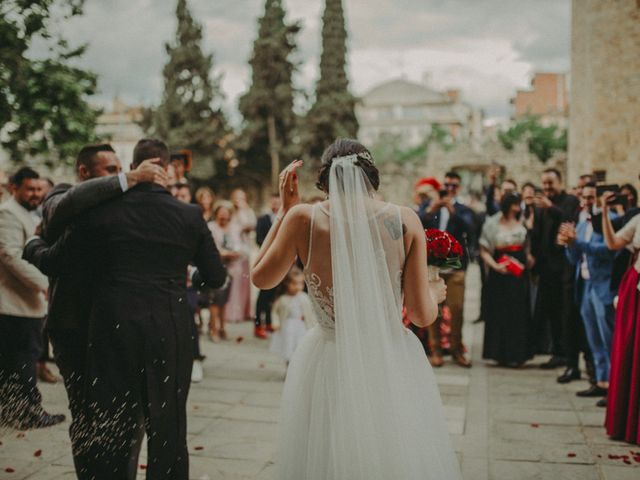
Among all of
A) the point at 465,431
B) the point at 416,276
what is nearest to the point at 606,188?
the point at 465,431

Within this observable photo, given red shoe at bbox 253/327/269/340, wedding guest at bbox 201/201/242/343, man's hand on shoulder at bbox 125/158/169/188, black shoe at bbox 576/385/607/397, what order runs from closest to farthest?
1. man's hand on shoulder at bbox 125/158/169/188
2. black shoe at bbox 576/385/607/397
3. wedding guest at bbox 201/201/242/343
4. red shoe at bbox 253/327/269/340

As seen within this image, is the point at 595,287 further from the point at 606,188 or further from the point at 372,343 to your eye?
the point at 372,343

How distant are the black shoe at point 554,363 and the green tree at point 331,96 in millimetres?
31173

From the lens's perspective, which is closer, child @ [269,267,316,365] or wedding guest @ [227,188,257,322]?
child @ [269,267,316,365]

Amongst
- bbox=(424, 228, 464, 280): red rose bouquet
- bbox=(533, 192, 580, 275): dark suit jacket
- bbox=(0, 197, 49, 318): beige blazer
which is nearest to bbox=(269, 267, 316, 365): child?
bbox=(0, 197, 49, 318): beige blazer

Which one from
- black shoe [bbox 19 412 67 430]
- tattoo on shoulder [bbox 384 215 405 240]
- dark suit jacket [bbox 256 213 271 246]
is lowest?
black shoe [bbox 19 412 67 430]

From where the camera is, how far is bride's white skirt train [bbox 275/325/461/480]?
104 inches

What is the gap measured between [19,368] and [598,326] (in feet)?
Result: 16.0

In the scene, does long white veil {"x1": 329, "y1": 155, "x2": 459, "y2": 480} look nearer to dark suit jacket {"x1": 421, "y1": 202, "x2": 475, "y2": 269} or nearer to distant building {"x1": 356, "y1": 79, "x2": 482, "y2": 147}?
dark suit jacket {"x1": 421, "y1": 202, "x2": 475, "y2": 269}

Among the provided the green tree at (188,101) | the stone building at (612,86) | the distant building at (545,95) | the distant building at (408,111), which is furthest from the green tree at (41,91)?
the distant building at (408,111)

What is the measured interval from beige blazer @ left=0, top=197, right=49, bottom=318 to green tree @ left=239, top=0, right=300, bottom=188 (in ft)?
111

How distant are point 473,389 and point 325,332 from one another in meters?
4.08

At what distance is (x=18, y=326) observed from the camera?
17.2 ft

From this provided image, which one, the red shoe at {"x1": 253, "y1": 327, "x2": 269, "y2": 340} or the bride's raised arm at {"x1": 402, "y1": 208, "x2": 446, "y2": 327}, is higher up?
the bride's raised arm at {"x1": 402, "y1": 208, "x2": 446, "y2": 327}
